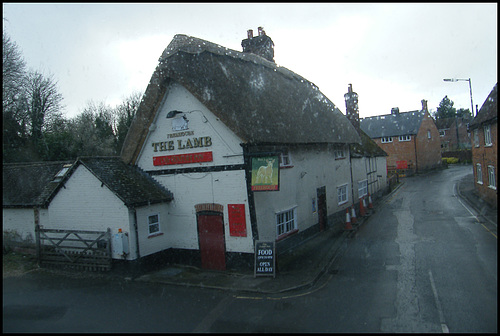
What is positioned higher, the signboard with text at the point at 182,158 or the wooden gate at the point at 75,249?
the signboard with text at the point at 182,158

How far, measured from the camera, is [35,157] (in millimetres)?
28547

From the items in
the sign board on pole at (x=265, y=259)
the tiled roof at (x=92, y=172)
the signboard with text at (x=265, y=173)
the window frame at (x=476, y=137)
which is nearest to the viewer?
the signboard with text at (x=265, y=173)

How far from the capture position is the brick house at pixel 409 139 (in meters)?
48.9

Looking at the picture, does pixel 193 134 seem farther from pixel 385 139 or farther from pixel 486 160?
pixel 385 139

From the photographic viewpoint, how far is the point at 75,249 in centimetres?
1338

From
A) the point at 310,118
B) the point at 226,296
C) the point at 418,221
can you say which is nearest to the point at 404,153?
the point at 418,221

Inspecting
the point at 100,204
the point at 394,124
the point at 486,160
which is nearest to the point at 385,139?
the point at 394,124

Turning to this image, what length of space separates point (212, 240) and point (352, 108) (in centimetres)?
1738

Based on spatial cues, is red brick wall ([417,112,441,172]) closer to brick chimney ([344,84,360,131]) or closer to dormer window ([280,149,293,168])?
brick chimney ([344,84,360,131])

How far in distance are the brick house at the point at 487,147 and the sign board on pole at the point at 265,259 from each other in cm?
1360

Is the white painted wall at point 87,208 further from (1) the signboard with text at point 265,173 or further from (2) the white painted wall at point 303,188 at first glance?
(2) the white painted wall at point 303,188

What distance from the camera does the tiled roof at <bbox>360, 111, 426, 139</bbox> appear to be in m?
49.6

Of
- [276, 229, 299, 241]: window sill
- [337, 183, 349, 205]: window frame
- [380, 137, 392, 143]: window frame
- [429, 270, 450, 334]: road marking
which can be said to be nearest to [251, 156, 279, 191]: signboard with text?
[276, 229, 299, 241]: window sill

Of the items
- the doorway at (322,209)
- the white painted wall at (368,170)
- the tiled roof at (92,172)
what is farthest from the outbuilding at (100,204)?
the white painted wall at (368,170)
